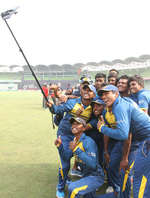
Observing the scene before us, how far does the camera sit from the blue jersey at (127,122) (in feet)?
8.70

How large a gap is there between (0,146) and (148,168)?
498 centimetres

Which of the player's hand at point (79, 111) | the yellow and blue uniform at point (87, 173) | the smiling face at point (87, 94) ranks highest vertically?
the smiling face at point (87, 94)

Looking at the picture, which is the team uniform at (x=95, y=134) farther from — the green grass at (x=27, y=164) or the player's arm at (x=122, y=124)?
the green grass at (x=27, y=164)

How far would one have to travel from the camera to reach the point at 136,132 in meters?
2.84

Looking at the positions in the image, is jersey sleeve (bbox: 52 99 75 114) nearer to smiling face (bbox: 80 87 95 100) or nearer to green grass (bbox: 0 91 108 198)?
smiling face (bbox: 80 87 95 100)

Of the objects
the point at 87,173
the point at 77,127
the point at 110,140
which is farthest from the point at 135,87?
the point at 87,173

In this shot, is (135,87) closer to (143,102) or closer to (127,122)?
(143,102)

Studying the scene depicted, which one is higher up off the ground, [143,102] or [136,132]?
[143,102]

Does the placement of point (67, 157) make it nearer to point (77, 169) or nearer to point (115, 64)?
point (77, 169)

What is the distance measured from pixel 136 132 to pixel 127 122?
28cm

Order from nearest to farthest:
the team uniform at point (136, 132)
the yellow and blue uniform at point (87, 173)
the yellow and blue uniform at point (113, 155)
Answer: the team uniform at point (136, 132) → the yellow and blue uniform at point (87, 173) → the yellow and blue uniform at point (113, 155)

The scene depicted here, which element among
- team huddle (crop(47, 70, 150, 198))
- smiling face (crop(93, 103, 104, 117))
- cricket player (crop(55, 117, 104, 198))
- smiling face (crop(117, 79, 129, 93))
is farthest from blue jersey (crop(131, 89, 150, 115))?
cricket player (crop(55, 117, 104, 198))

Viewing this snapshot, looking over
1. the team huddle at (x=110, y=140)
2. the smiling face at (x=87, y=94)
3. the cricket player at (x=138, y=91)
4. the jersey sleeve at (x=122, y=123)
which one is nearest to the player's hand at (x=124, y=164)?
the team huddle at (x=110, y=140)

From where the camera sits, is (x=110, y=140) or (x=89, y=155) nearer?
(x=89, y=155)
